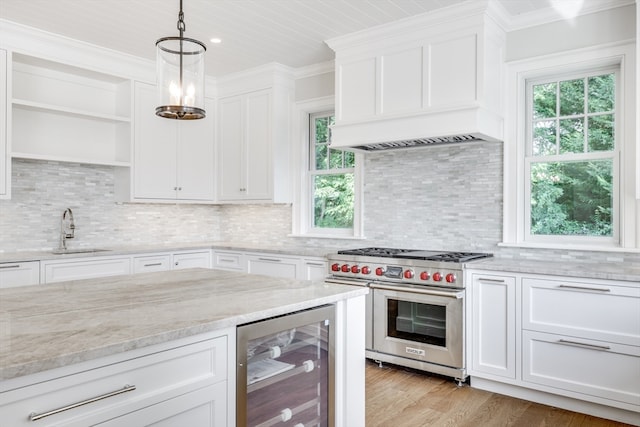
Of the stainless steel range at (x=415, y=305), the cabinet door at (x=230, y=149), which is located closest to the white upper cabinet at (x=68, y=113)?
the cabinet door at (x=230, y=149)

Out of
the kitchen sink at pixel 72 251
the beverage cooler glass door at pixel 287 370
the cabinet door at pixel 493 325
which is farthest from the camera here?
the kitchen sink at pixel 72 251

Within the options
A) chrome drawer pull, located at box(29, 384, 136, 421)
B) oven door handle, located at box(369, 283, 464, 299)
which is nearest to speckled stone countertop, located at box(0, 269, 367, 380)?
chrome drawer pull, located at box(29, 384, 136, 421)

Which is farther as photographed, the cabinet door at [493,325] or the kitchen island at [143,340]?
the cabinet door at [493,325]

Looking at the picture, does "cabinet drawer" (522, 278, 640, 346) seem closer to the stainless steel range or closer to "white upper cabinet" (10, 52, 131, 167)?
the stainless steel range

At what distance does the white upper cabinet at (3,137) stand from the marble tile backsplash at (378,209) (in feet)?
1.36

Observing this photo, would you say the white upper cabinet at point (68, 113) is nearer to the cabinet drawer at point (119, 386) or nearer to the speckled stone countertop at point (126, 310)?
the speckled stone countertop at point (126, 310)

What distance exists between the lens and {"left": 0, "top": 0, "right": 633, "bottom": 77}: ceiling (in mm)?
3449

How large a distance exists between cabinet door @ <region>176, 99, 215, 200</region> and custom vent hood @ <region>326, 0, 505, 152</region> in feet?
5.81

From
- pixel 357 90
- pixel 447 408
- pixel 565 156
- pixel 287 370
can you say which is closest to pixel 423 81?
pixel 357 90

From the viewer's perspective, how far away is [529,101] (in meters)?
3.77

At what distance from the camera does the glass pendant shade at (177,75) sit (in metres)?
1.98

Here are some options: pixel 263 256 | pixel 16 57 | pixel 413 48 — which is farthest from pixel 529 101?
pixel 16 57

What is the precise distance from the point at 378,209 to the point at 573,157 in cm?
166

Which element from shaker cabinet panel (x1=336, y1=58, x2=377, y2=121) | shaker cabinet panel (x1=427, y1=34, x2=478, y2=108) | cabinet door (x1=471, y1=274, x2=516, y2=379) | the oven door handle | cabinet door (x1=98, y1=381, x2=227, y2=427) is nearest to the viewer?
cabinet door (x1=98, y1=381, x2=227, y2=427)
